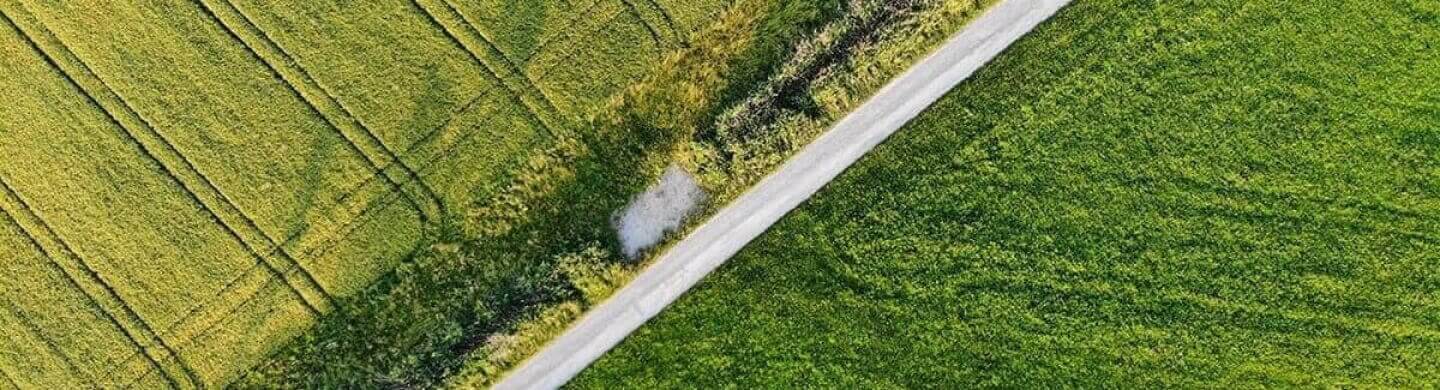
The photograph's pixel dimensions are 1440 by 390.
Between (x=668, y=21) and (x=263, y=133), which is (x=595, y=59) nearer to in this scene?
(x=668, y=21)

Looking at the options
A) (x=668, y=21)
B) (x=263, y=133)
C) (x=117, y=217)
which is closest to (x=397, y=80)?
(x=263, y=133)

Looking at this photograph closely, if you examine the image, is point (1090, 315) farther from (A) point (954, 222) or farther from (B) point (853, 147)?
(B) point (853, 147)

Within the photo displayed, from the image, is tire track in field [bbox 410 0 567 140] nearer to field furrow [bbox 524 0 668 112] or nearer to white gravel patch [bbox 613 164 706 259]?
field furrow [bbox 524 0 668 112]

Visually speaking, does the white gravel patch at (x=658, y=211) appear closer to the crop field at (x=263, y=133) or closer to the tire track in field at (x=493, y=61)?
the crop field at (x=263, y=133)

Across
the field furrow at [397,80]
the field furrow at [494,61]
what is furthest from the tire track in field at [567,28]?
the field furrow at [397,80]

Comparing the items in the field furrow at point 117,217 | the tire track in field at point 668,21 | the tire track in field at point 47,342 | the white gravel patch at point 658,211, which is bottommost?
the tire track in field at point 47,342

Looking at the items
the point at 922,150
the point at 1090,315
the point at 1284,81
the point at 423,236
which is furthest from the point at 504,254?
the point at 1284,81

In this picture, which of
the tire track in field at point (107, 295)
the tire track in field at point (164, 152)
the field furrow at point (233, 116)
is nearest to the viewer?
the field furrow at point (233, 116)
